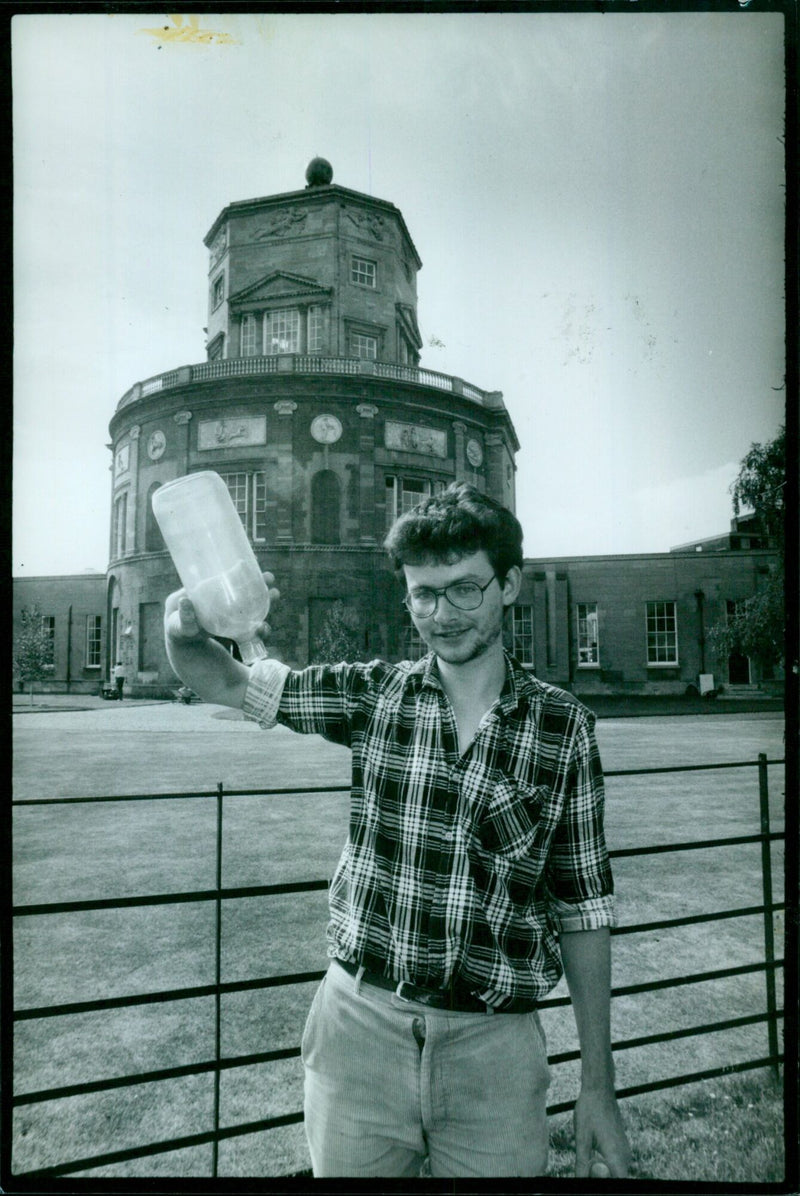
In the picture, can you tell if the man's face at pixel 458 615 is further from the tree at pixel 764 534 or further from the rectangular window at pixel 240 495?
the rectangular window at pixel 240 495

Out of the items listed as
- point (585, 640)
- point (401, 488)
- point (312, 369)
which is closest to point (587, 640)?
point (585, 640)

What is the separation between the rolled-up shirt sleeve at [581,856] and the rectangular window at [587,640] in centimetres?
179

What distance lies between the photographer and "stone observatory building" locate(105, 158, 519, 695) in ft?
9.43

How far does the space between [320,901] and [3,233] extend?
4227 millimetres

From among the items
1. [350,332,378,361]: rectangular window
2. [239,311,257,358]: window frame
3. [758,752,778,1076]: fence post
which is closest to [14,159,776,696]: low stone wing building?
[758,752,778,1076]: fence post

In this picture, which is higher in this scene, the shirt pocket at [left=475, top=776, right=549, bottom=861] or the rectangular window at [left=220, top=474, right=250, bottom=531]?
the rectangular window at [left=220, top=474, right=250, bottom=531]

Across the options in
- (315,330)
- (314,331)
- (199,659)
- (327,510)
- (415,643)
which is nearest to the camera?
(199,659)

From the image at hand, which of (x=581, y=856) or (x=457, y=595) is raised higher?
(x=457, y=595)

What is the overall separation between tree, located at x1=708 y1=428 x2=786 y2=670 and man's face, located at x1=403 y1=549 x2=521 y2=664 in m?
0.88

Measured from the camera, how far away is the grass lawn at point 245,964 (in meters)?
2.30

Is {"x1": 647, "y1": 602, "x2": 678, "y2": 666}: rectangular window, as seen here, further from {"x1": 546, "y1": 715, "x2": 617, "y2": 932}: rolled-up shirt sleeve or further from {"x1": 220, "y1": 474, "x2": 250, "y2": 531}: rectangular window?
{"x1": 220, "y1": 474, "x2": 250, "y2": 531}: rectangular window

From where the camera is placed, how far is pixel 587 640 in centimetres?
377

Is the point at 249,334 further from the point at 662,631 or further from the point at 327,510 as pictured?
the point at 662,631

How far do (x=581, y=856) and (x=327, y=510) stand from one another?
48.7 feet
